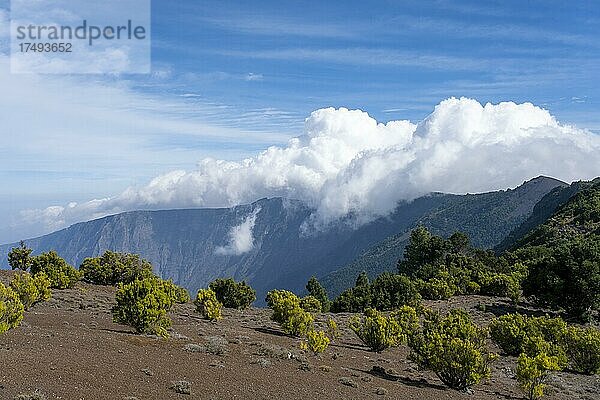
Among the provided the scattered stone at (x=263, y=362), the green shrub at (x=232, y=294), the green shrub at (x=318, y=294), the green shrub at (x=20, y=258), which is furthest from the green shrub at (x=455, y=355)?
the green shrub at (x=20, y=258)

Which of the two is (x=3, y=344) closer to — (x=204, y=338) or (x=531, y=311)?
(x=204, y=338)

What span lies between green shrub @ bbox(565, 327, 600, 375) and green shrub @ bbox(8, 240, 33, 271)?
51176 millimetres

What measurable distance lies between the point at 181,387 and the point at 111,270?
46542 millimetres

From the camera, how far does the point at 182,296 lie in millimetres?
48000

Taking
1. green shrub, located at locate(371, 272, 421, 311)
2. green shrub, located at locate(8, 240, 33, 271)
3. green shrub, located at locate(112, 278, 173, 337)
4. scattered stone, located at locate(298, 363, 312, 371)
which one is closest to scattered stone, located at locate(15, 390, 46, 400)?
green shrub, located at locate(112, 278, 173, 337)

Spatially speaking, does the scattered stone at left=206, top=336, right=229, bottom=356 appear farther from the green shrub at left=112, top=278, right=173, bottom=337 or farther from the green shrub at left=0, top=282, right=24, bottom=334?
the green shrub at left=0, top=282, right=24, bottom=334

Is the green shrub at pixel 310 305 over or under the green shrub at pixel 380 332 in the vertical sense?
under

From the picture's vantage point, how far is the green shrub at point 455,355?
20.5 meters

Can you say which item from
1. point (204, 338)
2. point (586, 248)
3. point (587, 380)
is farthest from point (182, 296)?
point (586, 248)

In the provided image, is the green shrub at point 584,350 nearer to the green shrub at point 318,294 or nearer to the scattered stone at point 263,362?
the scattered stone at point 263,362

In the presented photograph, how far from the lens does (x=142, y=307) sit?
75.6ft

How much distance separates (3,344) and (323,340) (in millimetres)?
13426

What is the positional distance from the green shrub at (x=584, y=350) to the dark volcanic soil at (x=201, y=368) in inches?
44.9

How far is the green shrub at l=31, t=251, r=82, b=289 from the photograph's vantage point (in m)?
43.9
